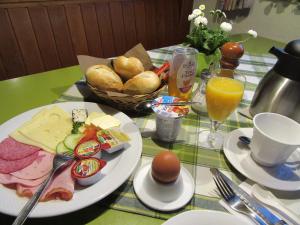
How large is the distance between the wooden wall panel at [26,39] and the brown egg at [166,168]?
135 centimetres

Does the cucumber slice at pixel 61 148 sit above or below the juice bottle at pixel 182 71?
below

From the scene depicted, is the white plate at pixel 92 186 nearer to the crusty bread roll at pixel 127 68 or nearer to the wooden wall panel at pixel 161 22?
the crusty bread roll at pixel 127 68

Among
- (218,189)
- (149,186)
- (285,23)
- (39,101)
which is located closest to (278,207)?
(218,189)

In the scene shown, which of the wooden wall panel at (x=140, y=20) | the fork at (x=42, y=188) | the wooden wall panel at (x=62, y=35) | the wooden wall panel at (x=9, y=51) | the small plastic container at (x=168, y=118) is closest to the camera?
the fork at (x=42, y=188)

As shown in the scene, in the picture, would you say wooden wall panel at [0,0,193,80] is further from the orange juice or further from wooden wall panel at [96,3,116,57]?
the orange juice

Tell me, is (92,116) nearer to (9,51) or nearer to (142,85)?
(142,85)

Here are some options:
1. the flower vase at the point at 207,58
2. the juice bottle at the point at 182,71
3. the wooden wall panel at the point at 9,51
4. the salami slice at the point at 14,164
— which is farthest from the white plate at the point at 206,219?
the wooden wall panel at the point at 9,51

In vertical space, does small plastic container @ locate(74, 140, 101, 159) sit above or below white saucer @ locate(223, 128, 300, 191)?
above

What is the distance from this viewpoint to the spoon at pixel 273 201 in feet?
1.54

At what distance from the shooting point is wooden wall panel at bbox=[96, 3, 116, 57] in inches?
65.7

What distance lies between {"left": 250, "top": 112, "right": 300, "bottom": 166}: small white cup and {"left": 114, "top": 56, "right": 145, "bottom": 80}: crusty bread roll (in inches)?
18.6

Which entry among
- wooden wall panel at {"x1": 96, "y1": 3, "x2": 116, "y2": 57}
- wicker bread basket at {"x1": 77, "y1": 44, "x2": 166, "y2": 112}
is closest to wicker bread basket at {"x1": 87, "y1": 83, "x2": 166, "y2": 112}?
wicker bread basket at {"x1": 77, "y1": 44, "x2": 166, "y2": 112}

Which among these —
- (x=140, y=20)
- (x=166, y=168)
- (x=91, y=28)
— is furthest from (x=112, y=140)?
(x=140, y=20)

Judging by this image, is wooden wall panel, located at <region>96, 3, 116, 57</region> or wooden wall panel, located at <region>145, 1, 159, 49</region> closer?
wooden wall panel, located at <region>96, 3, 116, 57</region>
